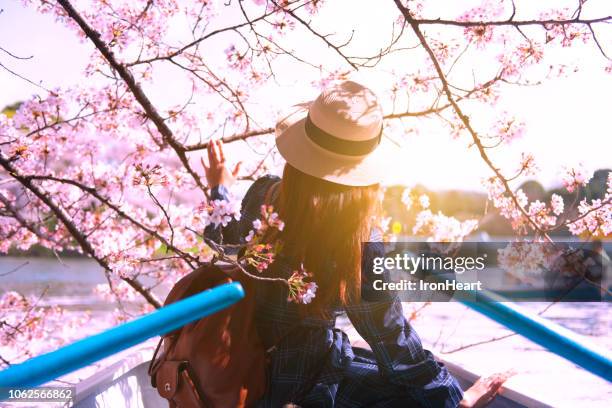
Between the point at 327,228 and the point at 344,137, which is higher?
the point at 344,137

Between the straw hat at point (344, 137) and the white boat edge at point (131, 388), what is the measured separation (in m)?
1.21

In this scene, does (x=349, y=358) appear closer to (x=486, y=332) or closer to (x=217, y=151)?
(x=217, y=151)

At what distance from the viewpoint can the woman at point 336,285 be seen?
1.96 metres

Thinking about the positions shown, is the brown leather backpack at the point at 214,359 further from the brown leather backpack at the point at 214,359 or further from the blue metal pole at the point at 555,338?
the blue metal pole at the point at 555,338

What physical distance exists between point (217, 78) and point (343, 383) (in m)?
2.27

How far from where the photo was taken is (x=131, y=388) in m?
2.97

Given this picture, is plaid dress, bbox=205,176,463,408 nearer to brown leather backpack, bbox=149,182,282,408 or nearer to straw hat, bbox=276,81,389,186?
brown leather backpack, bbox=149,182,282,408

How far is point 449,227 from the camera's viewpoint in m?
4.45

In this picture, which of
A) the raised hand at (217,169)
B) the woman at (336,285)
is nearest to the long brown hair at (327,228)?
the woman at (336,285)

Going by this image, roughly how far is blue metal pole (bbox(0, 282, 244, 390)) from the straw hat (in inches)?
26.3

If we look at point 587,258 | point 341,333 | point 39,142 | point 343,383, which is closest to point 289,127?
point 341,333

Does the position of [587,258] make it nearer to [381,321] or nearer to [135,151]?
[381,321]

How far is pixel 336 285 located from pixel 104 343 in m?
0.86

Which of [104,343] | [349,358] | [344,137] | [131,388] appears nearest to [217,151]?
[344,137]
